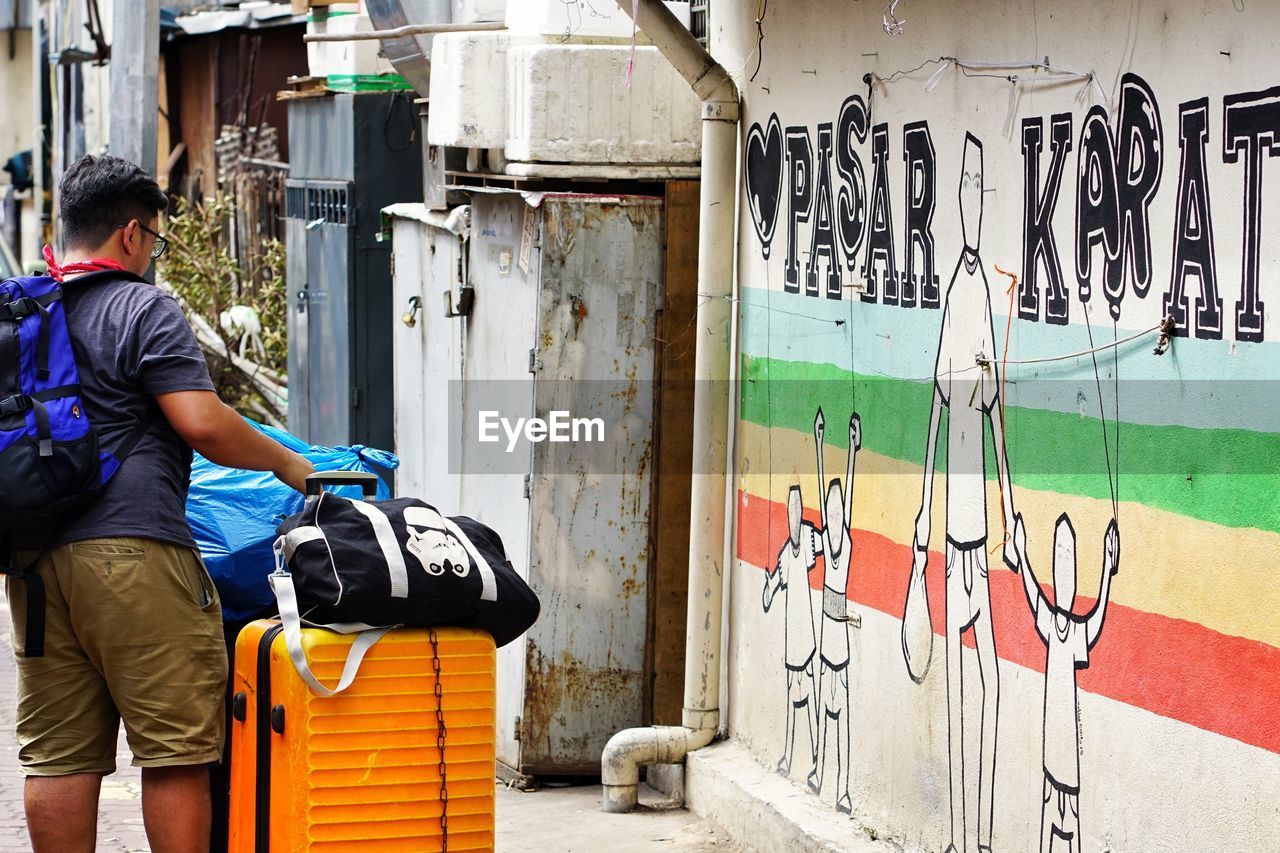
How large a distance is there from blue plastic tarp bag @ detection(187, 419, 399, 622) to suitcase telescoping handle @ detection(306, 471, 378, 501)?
7.4 inches

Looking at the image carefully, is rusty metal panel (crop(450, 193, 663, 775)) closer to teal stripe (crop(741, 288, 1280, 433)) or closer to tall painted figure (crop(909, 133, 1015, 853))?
teal stripe (crop(741, 288, 1280, 433))

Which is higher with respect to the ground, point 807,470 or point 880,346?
point 880,346

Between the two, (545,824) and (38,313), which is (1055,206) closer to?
(38,313)

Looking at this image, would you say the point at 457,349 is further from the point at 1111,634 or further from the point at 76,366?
the point at 1111,634

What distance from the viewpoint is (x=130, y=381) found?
407 cm

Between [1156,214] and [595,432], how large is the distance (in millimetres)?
3071

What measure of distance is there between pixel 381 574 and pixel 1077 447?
1.62 meters

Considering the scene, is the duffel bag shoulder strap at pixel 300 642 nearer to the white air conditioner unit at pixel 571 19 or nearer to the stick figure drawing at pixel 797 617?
the stick figure drawing at pixel 797 617

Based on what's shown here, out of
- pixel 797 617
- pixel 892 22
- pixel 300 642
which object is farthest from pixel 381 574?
pixel 892 22

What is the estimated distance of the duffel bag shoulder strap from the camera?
3.86m

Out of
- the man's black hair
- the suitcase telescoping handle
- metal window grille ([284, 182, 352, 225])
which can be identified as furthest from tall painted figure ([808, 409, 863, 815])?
metal window grille ([284, 182, 352, 225])

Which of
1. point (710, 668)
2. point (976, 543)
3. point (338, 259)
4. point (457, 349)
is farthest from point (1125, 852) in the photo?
point (338, 259)

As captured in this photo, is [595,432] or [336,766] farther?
[595,432]

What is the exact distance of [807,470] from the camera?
18.1ft
